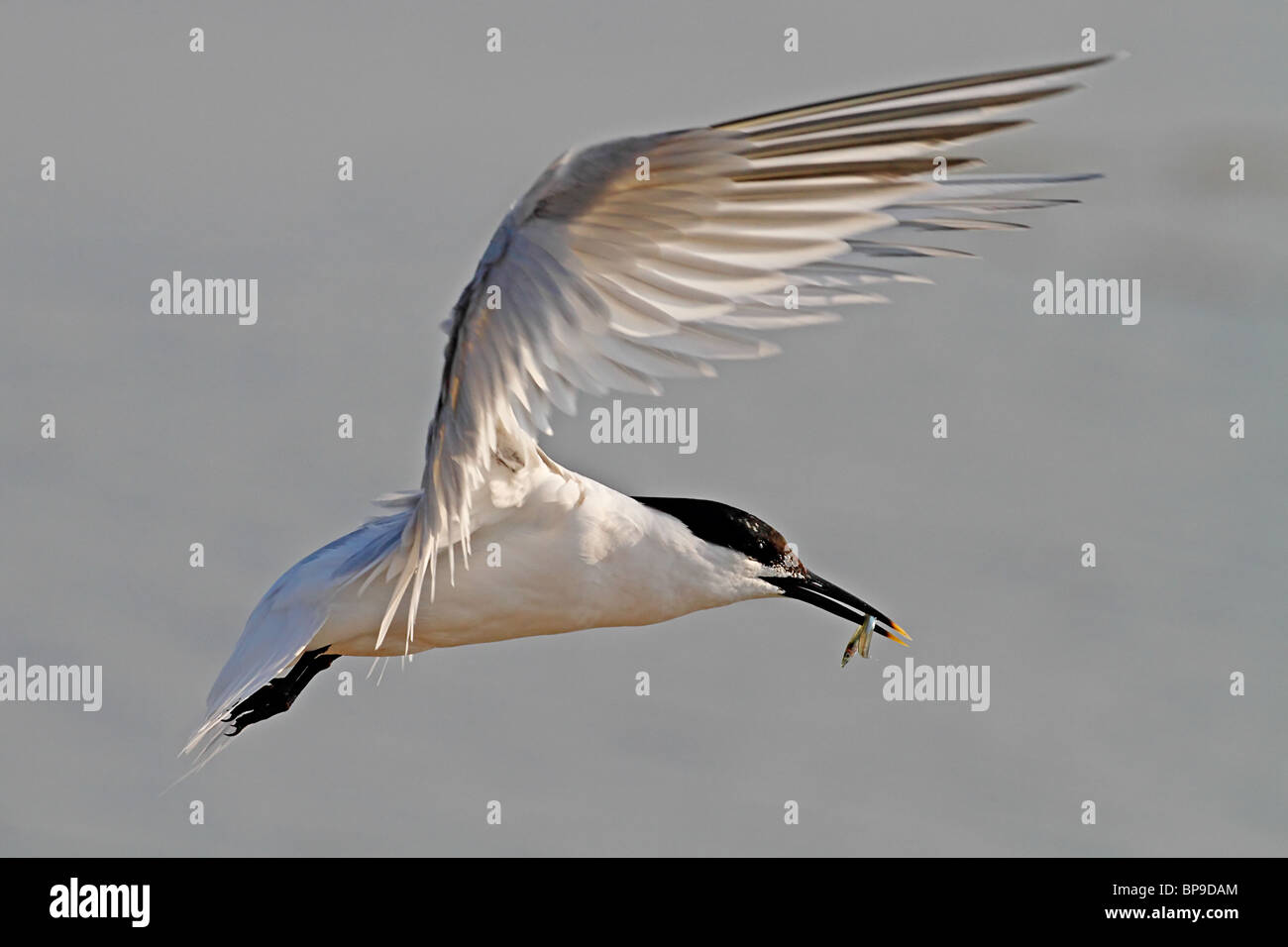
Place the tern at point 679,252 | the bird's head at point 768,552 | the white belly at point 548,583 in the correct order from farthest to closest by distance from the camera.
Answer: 1. the bird's head at point 768,552
2. the white belly at point 548,583
3. the tern at point 679,252

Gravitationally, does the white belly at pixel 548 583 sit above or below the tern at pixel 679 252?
below

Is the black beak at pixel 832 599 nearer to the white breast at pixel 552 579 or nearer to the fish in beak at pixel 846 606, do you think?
the fish in beak at pixel 846 606

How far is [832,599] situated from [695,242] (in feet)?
6.17

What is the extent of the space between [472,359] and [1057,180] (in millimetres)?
1248

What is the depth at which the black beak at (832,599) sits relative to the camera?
491cm

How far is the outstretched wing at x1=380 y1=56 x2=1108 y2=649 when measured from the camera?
126 inches

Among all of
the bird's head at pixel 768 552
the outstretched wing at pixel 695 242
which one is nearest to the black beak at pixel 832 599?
the bird's head at pixel 768 552

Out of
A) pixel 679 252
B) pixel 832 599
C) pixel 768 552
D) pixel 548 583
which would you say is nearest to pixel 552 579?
pixel 548 583

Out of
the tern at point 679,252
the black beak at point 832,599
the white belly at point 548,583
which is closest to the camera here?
the tern at point 679,252

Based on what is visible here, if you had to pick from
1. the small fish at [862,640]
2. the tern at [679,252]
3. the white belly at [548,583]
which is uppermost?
the tern at [679,252]

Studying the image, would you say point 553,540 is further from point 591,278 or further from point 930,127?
point 930,127

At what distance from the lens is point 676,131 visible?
3182 millimetres

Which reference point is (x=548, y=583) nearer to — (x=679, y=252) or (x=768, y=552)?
(x=768, y=552)

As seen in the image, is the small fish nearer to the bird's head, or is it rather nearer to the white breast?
the bird's head
